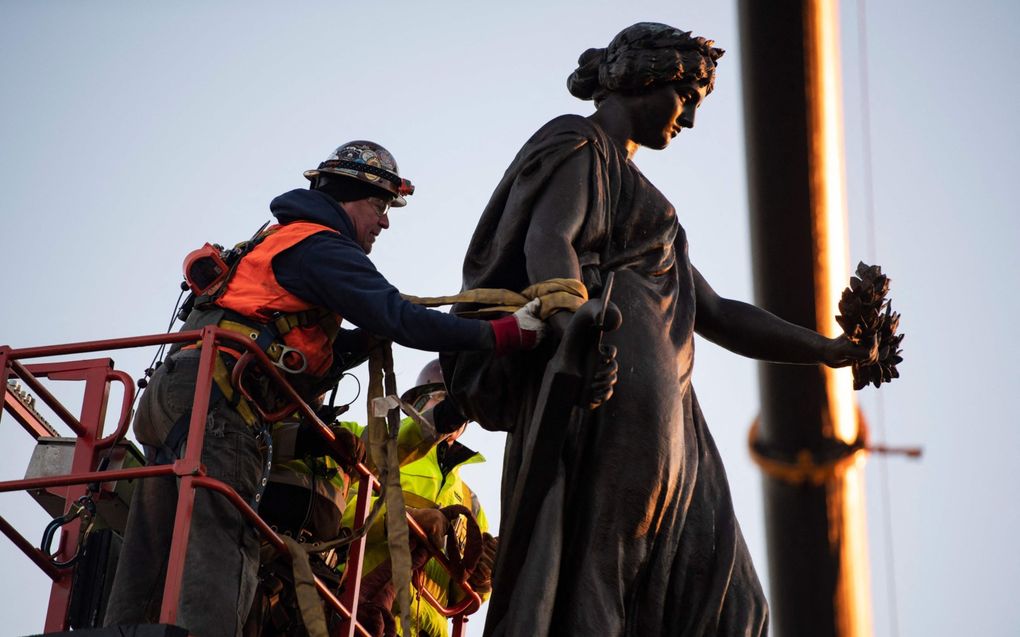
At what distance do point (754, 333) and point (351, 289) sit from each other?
1.83 meters

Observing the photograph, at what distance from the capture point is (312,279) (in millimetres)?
8023

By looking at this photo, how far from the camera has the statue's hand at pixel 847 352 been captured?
8203 millimetres

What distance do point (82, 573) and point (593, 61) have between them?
10.3 feet

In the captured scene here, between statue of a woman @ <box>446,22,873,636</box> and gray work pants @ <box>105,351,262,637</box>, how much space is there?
3.19 feet

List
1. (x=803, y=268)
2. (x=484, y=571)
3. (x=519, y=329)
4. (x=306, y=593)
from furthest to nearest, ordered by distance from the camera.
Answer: (x=803, y=268)
(x=484, y=571)
(x=306, y=593)
(x=519, y=329)

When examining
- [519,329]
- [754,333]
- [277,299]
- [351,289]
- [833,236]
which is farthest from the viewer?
[833,236]

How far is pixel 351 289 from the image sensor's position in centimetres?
786

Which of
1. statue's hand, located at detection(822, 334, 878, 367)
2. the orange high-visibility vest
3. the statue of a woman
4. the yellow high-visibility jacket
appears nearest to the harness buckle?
the orange high-visibility vest

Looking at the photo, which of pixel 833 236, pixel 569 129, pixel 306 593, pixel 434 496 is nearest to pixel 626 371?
pixel 569 129

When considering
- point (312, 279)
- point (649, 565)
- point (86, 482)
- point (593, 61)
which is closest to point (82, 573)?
point (86, 482)

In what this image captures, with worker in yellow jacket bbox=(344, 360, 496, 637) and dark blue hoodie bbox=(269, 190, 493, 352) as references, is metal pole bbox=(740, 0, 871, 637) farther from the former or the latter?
dark blue hoodie bbox=(269, 190, 493, 352)

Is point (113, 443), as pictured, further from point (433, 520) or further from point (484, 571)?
point (484, 571)

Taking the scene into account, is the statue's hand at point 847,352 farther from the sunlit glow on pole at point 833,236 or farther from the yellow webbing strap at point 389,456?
the sunlit glow on pole at point 833,236

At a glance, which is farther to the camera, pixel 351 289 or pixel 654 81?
pixel 654 81
